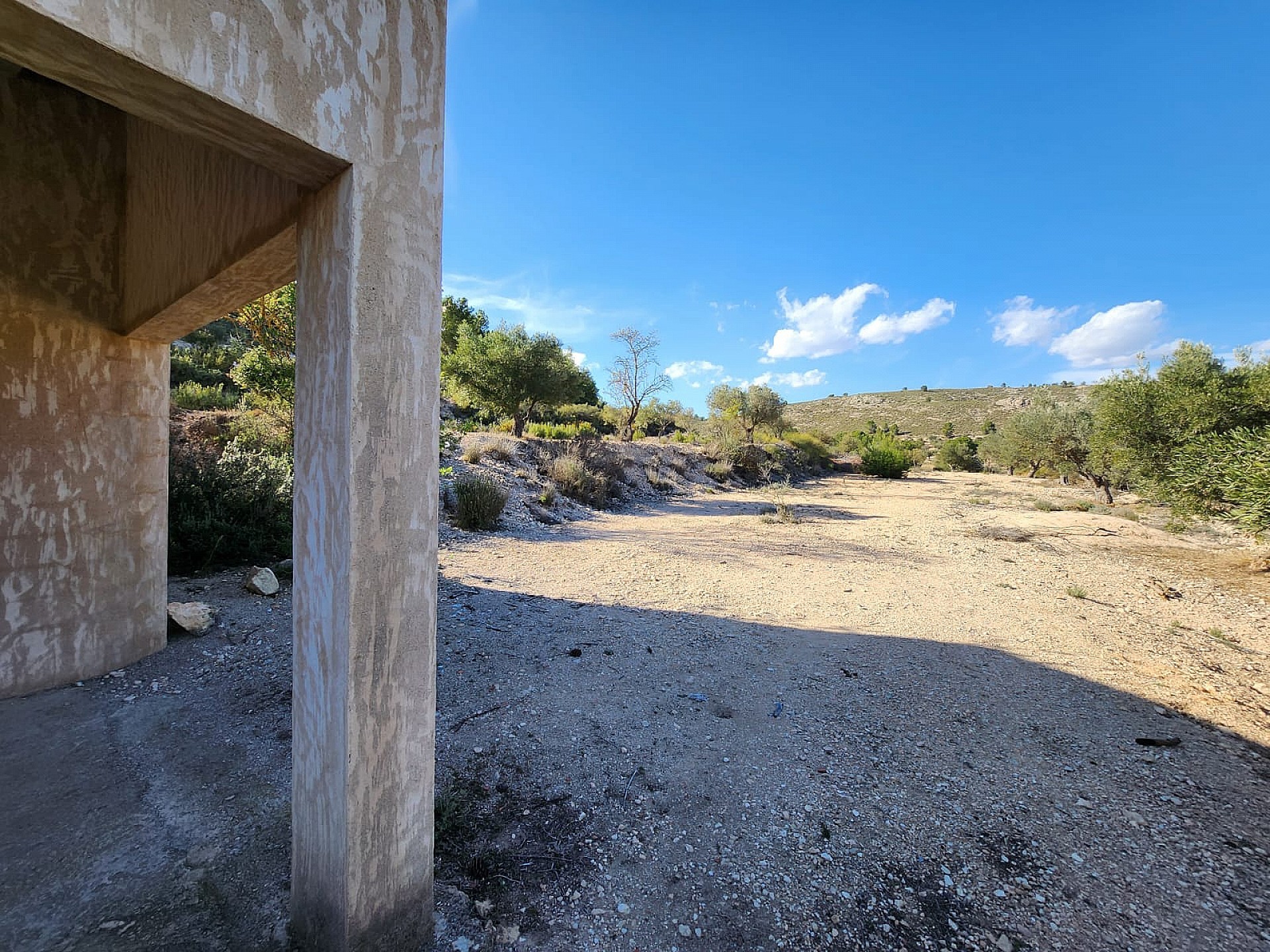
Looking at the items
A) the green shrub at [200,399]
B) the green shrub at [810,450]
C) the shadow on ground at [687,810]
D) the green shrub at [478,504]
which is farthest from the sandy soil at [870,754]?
the green shrub at [810,450]

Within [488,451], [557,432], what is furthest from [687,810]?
[557,432]

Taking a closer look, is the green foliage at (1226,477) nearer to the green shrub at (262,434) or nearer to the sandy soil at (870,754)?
the sandy soil at (870,754)

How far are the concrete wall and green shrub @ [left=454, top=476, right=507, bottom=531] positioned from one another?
204 inches

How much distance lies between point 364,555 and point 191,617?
372 cm

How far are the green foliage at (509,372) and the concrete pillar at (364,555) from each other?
1563 centimetres

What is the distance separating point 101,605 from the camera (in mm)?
3164

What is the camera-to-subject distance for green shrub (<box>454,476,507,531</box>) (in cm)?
848

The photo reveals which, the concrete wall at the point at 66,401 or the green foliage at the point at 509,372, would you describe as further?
the green foliage at the point at 509,372

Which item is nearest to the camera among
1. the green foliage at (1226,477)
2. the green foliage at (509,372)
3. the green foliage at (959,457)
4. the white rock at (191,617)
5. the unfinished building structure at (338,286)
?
the unfinished building structure at (338,286)

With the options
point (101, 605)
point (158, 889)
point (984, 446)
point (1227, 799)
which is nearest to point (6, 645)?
point (101, 605)

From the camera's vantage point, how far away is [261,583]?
4.72 meters

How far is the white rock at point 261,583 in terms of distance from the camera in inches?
185

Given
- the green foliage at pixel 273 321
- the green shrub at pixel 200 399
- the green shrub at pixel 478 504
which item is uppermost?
the green foliage at pixel 273 321

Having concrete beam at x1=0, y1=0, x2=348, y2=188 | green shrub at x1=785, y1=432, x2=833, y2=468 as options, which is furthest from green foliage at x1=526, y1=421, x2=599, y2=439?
concrete beam at x1=0, y1=0, x2=348, y2=188
